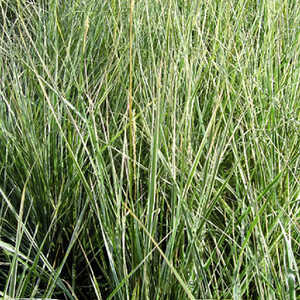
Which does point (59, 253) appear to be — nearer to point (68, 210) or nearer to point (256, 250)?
point (68, 210)

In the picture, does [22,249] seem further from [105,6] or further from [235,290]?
[105,6]

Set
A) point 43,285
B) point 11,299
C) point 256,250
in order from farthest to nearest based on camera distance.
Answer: point 43,285 → point 256,250 → point 11,299

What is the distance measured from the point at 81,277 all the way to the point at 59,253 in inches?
2.5

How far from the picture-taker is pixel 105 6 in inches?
55.6

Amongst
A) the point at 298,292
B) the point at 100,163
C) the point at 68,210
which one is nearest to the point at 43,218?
the point at 68,210

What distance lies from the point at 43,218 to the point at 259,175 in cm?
43

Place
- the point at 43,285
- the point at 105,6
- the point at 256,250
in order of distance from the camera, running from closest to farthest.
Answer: the point at 256,250, the point at 43,285, the point at 105,6

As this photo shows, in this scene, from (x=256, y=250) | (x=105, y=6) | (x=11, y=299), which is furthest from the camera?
(x=105, y=6)

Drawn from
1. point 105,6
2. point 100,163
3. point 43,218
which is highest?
point 105,6

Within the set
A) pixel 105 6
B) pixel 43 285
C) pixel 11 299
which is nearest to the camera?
pixel 11 299

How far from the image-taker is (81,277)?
0.89 meters

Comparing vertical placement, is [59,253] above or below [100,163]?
below

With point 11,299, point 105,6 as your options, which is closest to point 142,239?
point 11,299

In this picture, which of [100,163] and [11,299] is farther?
[100,163]
